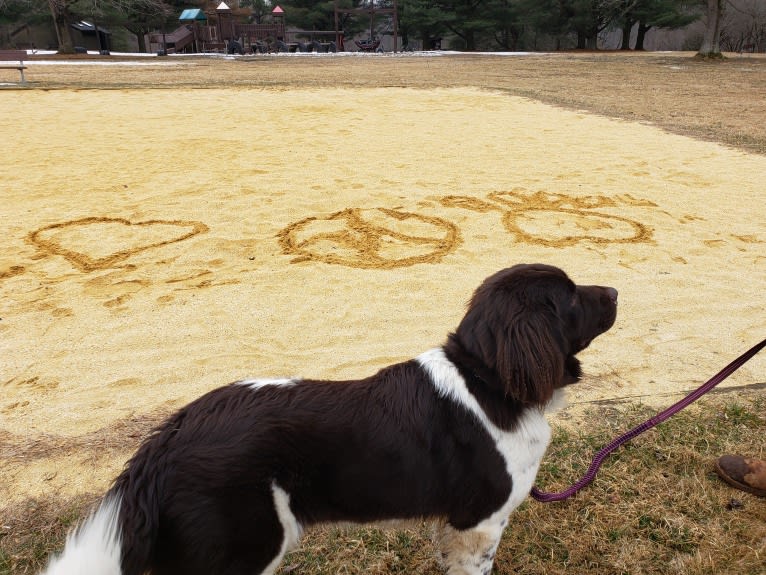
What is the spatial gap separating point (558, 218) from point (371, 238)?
204 cm

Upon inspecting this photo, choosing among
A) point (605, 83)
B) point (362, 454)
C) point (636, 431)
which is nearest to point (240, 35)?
point (605, 83)

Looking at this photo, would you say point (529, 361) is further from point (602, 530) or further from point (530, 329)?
point (602, 530)

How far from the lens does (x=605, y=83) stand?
A: 18.1 m

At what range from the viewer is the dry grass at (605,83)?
1152 cm

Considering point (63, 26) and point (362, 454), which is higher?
point (63, 26)

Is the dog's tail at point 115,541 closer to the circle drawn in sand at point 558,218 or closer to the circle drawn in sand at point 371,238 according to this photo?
the circle drawn in sand at point 371,238

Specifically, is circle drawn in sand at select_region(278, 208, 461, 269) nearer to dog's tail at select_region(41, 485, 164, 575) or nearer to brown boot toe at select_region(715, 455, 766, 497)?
brown boot toe at select_region(715, 455, 766, 497)

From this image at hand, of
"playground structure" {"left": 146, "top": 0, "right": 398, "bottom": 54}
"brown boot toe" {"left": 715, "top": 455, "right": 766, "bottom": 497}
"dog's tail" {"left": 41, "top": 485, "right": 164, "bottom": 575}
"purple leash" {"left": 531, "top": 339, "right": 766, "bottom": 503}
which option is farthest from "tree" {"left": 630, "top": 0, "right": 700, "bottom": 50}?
"dog's tail" {"left": 41, "top": 485, "right": 164, "bottom": 575}

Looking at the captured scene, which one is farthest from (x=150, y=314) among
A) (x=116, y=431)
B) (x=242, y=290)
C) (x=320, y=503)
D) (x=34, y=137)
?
(x=34, y=137)

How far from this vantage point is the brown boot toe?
2.49m

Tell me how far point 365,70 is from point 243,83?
7504 millimetres

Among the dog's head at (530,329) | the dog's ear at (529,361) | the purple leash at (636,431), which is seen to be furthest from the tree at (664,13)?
the dog's ear at (529,361)

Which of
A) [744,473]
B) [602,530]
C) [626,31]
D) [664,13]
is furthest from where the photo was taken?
[626,31]

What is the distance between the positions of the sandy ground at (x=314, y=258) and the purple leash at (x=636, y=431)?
501mm
